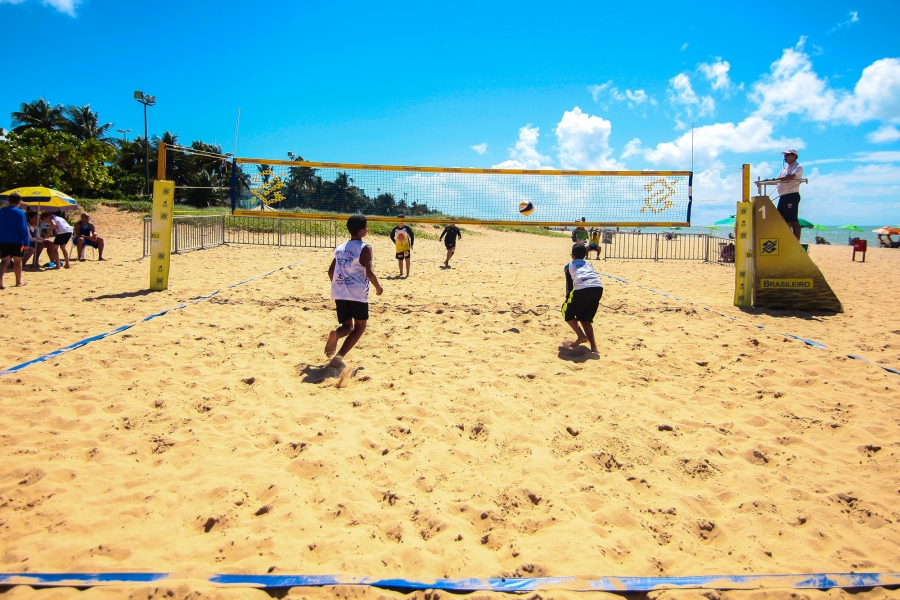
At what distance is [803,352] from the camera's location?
5.53 metres

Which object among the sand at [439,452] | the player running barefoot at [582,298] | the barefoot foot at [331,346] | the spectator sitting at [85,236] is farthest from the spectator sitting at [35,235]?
the player running barefoot at [582,298]

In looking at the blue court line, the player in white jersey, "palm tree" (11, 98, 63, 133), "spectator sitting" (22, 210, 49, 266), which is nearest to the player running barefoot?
the player in white jersey

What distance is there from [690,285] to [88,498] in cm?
1133

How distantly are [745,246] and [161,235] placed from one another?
9262 mm

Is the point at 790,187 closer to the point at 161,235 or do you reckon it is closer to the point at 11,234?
the point at 161,235

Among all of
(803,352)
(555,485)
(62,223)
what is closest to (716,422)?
(555,485)

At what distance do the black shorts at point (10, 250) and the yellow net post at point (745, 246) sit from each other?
1130 cm

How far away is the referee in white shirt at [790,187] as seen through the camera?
7.79 m

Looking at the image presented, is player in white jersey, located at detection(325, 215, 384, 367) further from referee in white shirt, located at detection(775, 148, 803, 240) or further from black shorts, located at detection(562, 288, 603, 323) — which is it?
referee in white shirt, located at detection(775, 148, 803, 240)

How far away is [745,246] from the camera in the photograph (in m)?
8.06

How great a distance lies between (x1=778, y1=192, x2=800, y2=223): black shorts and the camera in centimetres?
799

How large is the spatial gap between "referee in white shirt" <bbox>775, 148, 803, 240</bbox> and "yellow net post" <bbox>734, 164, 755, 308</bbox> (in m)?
0.48

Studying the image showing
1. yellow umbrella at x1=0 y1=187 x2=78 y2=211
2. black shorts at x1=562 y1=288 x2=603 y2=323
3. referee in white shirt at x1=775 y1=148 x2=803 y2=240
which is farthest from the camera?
yellow umbrella at x1=0 y1=187 x2=78 y2=211

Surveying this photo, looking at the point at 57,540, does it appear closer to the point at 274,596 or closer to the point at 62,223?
the point at 274,596
